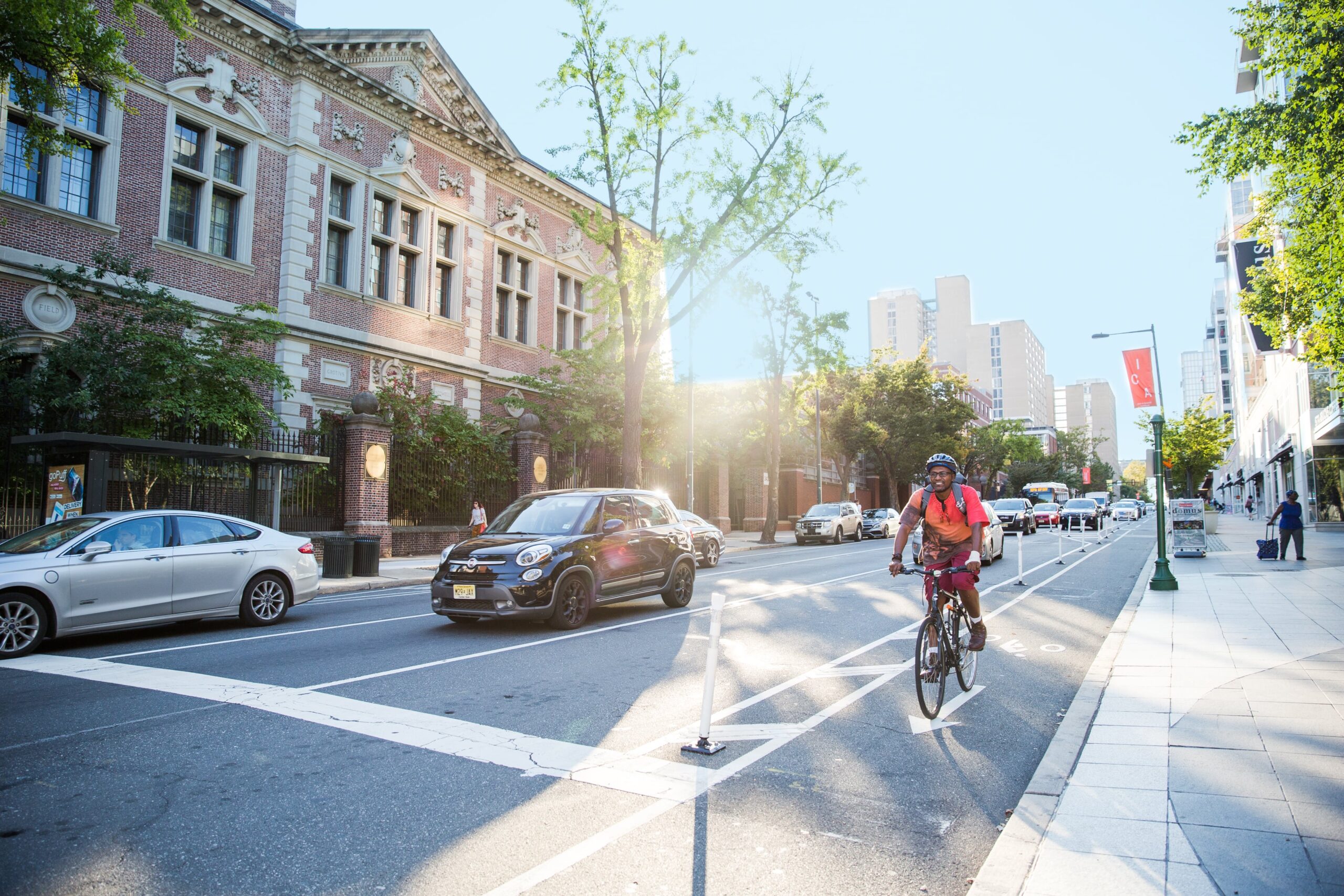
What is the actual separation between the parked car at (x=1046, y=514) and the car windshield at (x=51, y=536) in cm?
4218

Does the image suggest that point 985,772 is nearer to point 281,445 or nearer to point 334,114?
point 281,445

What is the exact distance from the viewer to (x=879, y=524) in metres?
40.7

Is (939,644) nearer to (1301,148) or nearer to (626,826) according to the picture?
(626,826)

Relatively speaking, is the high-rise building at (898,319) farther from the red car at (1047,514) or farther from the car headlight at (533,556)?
the car headlight at (533,556)

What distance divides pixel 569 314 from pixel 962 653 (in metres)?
28.7

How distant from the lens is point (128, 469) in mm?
16469

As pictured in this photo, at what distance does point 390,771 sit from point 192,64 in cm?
2230

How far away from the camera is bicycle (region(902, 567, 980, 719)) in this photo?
20.0ft

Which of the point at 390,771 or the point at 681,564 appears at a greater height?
the point at 681,564

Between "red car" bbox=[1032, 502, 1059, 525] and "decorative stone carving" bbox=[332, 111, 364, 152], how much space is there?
116 ft

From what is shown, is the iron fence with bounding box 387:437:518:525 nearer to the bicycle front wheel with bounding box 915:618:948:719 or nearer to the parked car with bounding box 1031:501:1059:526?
the bicycle front wheel with bounding box 915:618:948:719

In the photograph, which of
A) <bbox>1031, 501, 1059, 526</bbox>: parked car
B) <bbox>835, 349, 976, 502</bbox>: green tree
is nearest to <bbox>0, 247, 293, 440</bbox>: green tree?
<bbox>1031, 501, 1059, 526</bbox>: parked car

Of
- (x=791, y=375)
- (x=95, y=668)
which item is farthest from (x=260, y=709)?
(x=791, y=375)

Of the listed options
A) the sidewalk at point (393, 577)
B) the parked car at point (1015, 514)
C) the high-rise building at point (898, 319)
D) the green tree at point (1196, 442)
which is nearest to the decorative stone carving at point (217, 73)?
the sidewalk at point (393, 577)
